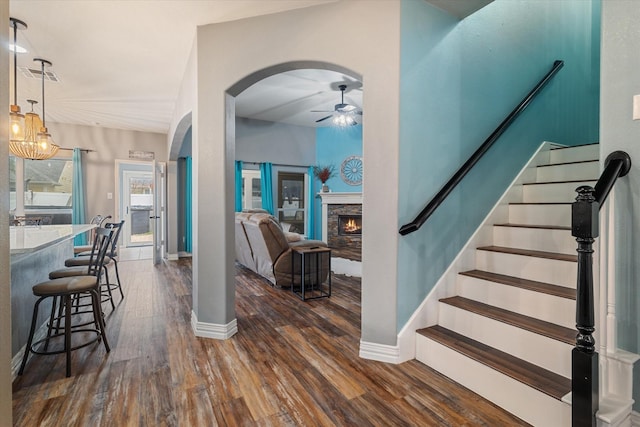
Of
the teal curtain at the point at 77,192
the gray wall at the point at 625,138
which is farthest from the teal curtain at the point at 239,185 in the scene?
the gray wall at the point at 625,138

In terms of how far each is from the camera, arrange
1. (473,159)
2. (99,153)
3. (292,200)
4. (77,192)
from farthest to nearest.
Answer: (292,200)
(99,153)
(77,192)
(473,159)

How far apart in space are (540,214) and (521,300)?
0.99m

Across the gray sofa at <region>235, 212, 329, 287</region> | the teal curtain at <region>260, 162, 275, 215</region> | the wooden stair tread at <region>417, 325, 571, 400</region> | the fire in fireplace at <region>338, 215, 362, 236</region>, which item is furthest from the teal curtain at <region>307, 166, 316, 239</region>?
the wooden stair tread at <region>417, 325, 571, 400</region>

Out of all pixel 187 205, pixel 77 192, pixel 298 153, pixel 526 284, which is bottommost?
pixel 526 284

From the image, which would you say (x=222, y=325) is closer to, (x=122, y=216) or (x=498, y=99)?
(x=498, y=99)

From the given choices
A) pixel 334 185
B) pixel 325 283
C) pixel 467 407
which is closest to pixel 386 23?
pixel 467 407

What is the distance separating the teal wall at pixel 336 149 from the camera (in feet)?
23.3

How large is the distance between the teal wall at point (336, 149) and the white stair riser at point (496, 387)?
5.01 metres

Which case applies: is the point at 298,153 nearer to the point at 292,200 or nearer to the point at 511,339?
the point at 292,200

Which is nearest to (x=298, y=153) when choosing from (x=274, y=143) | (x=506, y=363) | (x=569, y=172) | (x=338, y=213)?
(x=274, y=143)

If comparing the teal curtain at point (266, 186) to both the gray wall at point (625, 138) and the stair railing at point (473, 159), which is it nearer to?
the stair railing at point (473, 159)

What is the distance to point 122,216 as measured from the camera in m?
7.79

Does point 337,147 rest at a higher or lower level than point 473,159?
higher

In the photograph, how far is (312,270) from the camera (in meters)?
4.16
